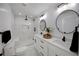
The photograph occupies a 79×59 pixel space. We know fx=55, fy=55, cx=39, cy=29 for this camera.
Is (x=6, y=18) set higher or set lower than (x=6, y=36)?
higher

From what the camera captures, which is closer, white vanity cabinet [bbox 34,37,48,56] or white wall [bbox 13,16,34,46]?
white wall [bbox 13,16,34,46]

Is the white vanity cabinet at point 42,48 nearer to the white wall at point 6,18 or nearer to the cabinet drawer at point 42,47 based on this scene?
the cabinet drawer at point 42,47

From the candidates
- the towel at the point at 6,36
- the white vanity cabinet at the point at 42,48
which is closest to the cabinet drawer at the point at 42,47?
the white vanity cabinet at the point at 42,48

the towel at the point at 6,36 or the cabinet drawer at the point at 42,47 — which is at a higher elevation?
the towel at the point at 6,36

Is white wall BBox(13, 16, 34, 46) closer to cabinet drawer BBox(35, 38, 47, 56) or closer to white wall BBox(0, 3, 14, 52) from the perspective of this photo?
white wall BBox(0, 3, 14, 52)

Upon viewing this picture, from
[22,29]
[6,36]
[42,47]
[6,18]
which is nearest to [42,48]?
[42,47]

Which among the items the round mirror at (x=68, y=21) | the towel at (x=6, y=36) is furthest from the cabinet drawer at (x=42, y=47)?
the towel at (x=6, y=36)

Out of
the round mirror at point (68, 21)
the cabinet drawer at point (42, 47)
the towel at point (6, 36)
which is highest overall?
the round mirror at point (68, 21)

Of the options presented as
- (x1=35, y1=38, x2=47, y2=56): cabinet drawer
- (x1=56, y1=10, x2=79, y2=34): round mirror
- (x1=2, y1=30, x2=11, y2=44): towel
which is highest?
(x1=56, y1=10, x2=79, y2=34): round mirror

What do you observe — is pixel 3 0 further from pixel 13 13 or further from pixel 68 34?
pixel 68 34

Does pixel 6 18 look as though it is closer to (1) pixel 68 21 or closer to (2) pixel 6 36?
(2) pixel 6 36

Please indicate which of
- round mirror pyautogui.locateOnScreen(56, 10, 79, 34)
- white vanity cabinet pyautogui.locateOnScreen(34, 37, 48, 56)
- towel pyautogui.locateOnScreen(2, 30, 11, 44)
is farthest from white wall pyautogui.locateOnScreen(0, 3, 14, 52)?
round mirror pyautogui.locateOnScreen(56, 10, 79, 34)

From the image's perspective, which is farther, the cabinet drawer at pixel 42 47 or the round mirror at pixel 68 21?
the cabinet drawer at pixel 42 47

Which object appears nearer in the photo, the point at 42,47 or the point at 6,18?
the point at 6,18
